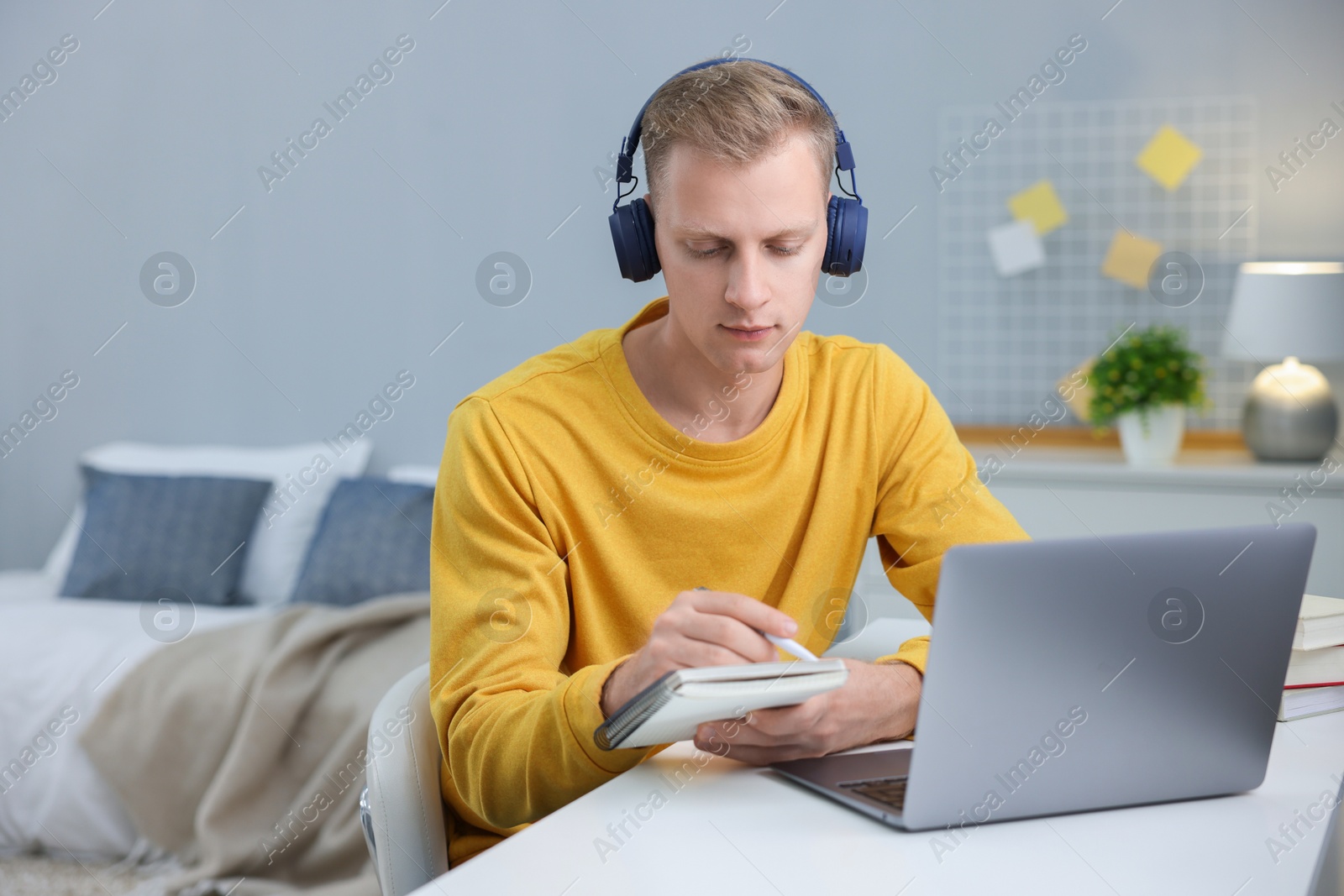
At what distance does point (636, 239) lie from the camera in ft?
3.70

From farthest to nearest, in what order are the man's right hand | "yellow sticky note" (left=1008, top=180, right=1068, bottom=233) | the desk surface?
"yellow sticky note" (left=1008, top=180, right=1068, bottom=233) → the man's right hand → the desk surface

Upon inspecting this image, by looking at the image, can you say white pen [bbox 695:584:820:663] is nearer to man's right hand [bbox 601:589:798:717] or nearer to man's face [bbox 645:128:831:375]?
man's right hand [bbox 601:589:798:717]

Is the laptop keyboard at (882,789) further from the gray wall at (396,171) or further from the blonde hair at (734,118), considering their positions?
the gray wall at (396,171)

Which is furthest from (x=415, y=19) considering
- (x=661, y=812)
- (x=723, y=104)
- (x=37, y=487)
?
(x=661, y=812)

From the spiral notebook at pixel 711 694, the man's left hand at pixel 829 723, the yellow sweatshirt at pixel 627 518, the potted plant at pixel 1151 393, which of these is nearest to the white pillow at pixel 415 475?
the potted plant at pixel 1151 393

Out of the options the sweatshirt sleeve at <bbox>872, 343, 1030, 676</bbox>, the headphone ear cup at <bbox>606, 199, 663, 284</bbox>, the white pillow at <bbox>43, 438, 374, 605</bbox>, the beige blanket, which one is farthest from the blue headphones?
the white pillow at <bbox>43, 438, 374, 605</bbox>

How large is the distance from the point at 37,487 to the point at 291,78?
5.07 feet

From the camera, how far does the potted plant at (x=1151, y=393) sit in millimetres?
2469

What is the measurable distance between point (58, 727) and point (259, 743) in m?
0.55

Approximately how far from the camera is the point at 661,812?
759 millimetres

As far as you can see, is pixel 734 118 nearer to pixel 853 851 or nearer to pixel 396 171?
pixel 853 851

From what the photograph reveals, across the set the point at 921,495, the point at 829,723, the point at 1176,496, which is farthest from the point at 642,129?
the point at 1176,496

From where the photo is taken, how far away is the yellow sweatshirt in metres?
0.94

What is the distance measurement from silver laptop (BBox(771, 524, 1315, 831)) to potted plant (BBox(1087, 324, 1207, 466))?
1.82m
